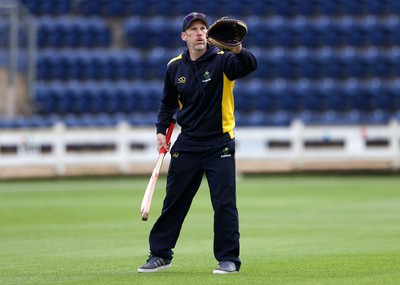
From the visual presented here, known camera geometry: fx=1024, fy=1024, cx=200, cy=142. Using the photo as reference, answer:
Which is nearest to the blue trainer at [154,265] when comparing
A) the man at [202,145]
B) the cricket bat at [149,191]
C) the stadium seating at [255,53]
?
the man at [202,145]

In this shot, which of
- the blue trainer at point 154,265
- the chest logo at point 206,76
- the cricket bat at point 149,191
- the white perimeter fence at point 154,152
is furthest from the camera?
the white perimeter fence at point 154,152

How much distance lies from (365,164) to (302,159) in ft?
5.90

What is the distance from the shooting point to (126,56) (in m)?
32.6

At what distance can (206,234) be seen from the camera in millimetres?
14609

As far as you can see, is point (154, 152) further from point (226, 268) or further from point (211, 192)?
point (226, 268)

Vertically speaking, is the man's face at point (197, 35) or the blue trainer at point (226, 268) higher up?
the man's face at point (197, 35)

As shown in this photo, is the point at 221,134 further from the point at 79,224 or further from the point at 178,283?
the point at 79,224

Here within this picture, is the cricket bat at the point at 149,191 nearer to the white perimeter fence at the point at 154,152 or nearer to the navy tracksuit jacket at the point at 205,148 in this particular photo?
the navy tracksuit jacket at the point at 205,148

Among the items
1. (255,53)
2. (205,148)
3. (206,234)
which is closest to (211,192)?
(205,148)

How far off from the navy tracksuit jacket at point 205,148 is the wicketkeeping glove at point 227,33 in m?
0.21

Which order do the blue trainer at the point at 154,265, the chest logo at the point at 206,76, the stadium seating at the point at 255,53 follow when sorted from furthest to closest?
1. the stadium seating at the point at 255,53
2. the blue trainer at the point at 154,265
3. the chest logo at the point at 206,76

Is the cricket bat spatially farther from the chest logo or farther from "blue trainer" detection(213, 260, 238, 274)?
"blue trainer" detection(213, 260, 238, 274)

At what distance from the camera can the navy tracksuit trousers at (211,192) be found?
9555 mm

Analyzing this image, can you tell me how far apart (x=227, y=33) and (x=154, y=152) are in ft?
63.1
